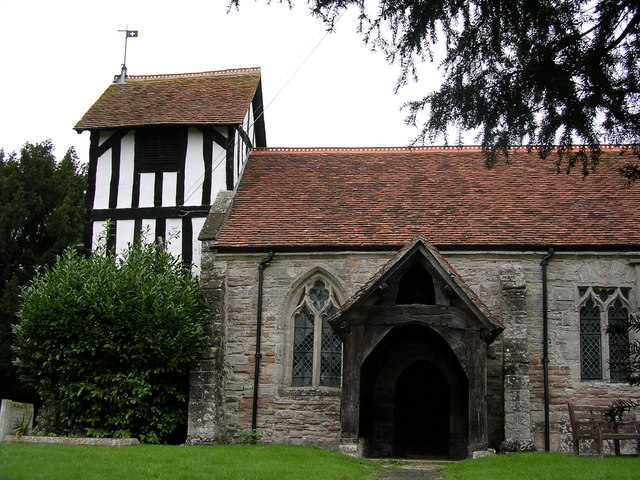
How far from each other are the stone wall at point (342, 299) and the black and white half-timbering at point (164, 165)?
2.50 meters

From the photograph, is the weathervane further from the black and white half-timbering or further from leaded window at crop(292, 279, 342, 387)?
leaded window at crop(292, 279, 342, 387)

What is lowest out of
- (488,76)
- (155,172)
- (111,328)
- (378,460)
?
(378,460)

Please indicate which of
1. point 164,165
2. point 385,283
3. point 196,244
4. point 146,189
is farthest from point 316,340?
point 164,165

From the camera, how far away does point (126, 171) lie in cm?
2175

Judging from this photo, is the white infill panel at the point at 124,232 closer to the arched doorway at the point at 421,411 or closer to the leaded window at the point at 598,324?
the arched doorway at the point at 421,411

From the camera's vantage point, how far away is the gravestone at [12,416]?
16875 millimetres

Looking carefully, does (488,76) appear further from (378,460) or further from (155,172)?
(155,172)

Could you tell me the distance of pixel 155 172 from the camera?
21.6 m

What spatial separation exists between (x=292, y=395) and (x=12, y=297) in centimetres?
1464

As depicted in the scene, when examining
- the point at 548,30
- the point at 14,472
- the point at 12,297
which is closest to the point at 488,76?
the point at 548,30

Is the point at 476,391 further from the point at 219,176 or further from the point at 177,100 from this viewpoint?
the point at 177,100

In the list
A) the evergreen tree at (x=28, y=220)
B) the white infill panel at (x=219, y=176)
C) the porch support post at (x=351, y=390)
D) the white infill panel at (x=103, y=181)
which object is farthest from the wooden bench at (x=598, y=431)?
the evergreen tree at (x=28, y=220)

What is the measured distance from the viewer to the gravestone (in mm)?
16875

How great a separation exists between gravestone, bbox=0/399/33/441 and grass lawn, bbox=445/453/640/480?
30.0 ft
